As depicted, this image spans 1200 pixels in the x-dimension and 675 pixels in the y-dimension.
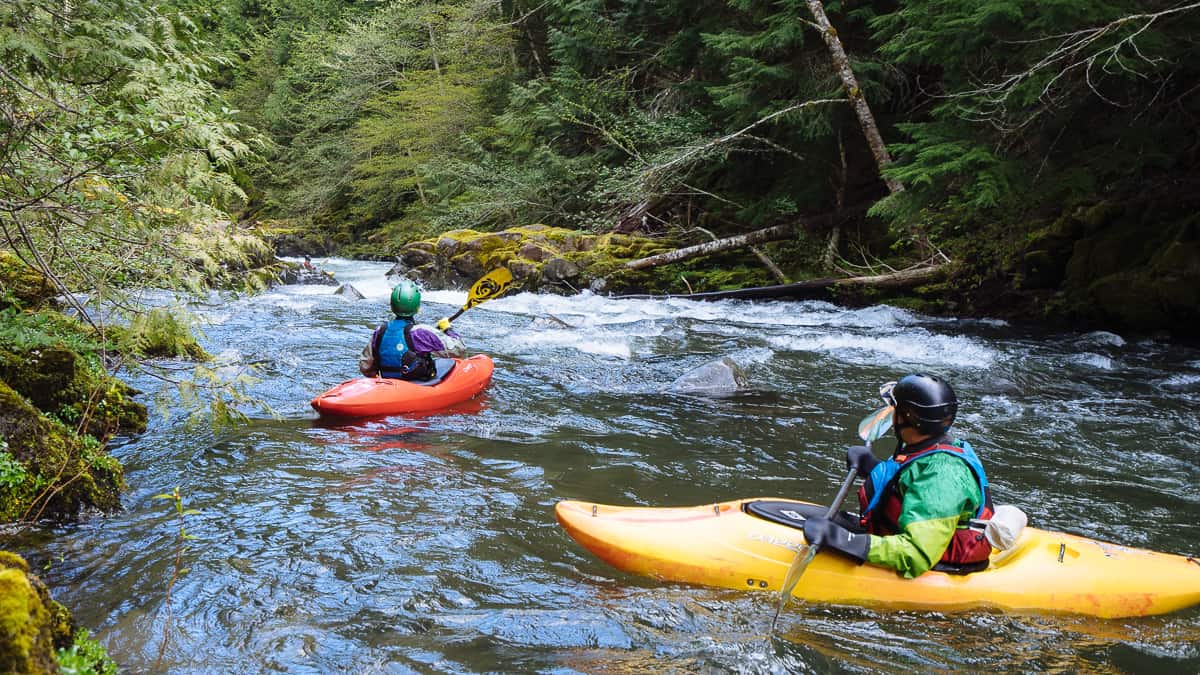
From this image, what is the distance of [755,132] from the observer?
13.4 meters

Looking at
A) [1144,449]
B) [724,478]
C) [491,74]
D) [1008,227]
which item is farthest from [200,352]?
[491,74]

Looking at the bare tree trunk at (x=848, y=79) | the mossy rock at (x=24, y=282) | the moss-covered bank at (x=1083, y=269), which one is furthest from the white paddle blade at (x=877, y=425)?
the bare tree trunk at (x=848, y=79)

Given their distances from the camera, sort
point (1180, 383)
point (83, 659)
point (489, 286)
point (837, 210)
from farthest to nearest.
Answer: point (837, 210) < point (489, 286) < point (1180, 383) < point (83, 659)

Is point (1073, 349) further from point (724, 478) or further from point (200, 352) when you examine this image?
point (200, 352)

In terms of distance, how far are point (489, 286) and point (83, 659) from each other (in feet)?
22.7

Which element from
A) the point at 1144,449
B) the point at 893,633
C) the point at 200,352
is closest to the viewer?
the point at 893,633

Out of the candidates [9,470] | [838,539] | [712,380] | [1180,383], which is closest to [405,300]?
[712,380]

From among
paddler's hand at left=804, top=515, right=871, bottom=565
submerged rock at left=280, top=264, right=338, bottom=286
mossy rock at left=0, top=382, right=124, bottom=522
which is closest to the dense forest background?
mossy rock at left=0, top=382, right=124, bottom=522

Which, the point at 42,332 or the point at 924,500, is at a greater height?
the point at 42,332

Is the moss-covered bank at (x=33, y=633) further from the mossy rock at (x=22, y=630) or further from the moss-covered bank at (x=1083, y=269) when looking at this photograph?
the moss-covered bank at (x=1083, y=269)

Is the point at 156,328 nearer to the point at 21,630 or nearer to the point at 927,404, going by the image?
the point at 21,630

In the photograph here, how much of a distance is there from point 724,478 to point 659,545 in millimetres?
1469

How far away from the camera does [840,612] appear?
10.0 ft

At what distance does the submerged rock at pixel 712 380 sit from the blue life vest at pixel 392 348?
93.0 inches
